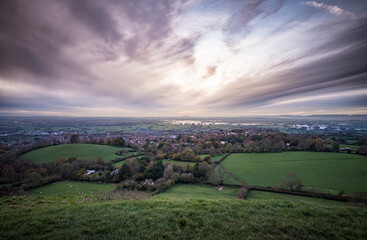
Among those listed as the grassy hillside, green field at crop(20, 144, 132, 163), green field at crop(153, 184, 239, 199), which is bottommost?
green field at crop(153, 184, 239, 199)

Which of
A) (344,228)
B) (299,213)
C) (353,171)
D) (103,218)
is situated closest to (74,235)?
(103,218)

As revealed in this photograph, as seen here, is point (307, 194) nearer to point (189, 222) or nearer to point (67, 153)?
point (189, 222)

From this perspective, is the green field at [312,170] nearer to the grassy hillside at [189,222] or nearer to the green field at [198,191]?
A: the green field at [198,191]

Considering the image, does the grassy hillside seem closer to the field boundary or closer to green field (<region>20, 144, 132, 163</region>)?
the field boundary

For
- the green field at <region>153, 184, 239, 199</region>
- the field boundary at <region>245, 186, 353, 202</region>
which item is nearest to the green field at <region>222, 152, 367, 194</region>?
the field boundary at <region>245, 186, 353, 202</region>

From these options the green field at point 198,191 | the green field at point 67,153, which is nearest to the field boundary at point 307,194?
the green field at point 198,191

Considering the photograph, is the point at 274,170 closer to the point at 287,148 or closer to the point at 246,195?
the point at 246,195
